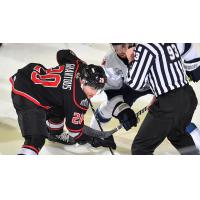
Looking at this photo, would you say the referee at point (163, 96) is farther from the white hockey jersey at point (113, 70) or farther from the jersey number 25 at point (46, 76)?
the jersey number 25 at point (46, 76)

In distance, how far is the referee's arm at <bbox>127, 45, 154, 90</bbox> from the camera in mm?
2027

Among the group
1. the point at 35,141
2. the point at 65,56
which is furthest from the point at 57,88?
the point at 35,141

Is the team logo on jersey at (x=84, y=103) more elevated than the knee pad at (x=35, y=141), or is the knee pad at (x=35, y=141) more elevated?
the team logo on jersey at (x=84, y=103)

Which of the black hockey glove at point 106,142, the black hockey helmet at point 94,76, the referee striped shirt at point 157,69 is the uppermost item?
the referee striped shirt at point 157,69

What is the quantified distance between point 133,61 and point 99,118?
A: 323 mm

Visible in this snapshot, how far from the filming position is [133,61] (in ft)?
6.77

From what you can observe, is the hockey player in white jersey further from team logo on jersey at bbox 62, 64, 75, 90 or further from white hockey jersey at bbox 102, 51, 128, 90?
team logo on jersey at bbox 62, 64, 75, 90

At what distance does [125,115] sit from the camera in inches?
87.5

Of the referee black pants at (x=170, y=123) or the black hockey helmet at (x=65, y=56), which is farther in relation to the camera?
the black hockey helmet at (x=65, y=56)

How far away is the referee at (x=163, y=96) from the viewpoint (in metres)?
2.04

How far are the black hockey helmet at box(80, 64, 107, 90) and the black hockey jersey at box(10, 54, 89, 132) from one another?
0.12 feet

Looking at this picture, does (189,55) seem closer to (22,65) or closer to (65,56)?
(65,56)

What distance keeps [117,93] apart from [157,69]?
10.6 inches

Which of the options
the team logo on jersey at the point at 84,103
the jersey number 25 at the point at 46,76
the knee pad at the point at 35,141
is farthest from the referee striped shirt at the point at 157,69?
the knee pad at the point at 35,141
